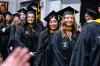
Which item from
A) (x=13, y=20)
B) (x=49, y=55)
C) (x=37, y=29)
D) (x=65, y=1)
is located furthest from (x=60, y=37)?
(x=65, y=1)

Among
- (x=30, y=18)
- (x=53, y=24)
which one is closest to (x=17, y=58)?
(x=53, y=24)

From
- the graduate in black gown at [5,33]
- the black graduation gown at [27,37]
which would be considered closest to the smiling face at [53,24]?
the black graduation gown at [27,37]

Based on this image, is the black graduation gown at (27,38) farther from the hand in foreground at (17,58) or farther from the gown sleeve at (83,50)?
the hand in foreground at (17,58)

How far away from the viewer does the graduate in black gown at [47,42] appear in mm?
7473

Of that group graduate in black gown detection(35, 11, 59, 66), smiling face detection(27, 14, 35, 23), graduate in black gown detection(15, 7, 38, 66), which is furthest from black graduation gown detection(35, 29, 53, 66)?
smiling face detection(27, 14, 35, 23)

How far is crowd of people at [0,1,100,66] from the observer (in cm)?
439

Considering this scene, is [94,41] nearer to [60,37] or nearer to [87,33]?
[87,33]

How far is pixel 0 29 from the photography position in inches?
433

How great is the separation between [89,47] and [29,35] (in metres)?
3.91

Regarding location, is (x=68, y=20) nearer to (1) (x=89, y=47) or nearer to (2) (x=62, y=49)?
(2) (x=62, y=49)

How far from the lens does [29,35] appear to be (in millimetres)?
8211

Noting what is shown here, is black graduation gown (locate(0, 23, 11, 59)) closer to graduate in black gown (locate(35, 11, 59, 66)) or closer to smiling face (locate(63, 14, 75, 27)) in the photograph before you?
graduate in black gown (locate(35, 11, 59, 66))

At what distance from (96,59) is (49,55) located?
302 cm

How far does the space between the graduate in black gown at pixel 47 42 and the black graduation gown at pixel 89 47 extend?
9.24 feet
